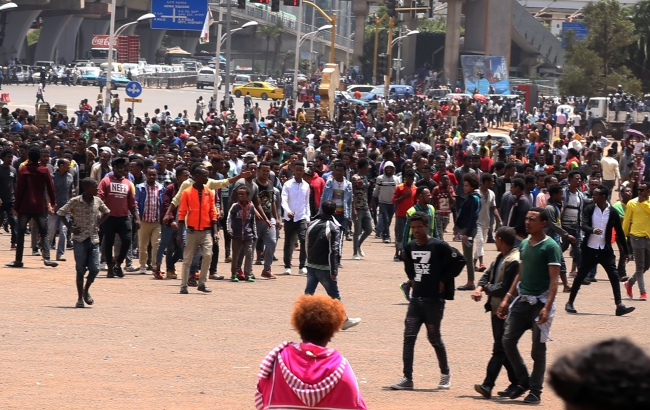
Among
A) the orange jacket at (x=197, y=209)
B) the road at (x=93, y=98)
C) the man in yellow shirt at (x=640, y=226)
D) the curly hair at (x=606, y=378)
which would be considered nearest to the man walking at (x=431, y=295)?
the orange jacket at (x=197, y=209)

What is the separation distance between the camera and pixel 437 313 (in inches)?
321

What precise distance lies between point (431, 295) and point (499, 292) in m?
0.53

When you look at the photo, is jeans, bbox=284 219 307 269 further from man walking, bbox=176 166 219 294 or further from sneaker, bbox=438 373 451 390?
sneaker, bbox=438 373 451 390

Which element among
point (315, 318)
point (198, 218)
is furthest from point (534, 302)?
point (198, 218)

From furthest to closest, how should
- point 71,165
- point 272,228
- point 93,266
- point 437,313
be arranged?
point 71,165 < point 272,228 < point 93,266 < point 437,313

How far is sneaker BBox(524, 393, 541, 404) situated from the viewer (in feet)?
26.3

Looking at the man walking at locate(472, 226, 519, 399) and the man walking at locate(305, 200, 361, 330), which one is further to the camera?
the man walking at locate(305, 200, 361, 330)

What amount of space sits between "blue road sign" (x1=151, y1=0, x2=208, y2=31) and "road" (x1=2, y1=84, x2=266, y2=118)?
14.4 feet

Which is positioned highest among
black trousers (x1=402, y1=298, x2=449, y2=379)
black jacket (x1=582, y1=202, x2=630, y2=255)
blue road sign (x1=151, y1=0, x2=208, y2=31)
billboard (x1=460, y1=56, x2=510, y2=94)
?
blue road sign (x1=151, y1=0, x2=208, y2=31)

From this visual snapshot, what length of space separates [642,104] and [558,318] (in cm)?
4870

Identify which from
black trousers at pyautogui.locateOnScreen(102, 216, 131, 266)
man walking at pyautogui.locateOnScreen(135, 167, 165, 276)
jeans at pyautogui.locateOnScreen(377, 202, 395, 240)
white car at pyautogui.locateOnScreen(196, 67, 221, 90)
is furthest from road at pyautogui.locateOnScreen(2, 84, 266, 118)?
black trousers at pyautogui.locateOnScreen(102, 216, 131, 266)

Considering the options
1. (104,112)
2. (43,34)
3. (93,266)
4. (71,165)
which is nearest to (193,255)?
(93,266)

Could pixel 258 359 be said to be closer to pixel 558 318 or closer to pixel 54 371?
pixel 54 371

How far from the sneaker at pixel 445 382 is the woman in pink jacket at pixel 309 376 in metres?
4.03
